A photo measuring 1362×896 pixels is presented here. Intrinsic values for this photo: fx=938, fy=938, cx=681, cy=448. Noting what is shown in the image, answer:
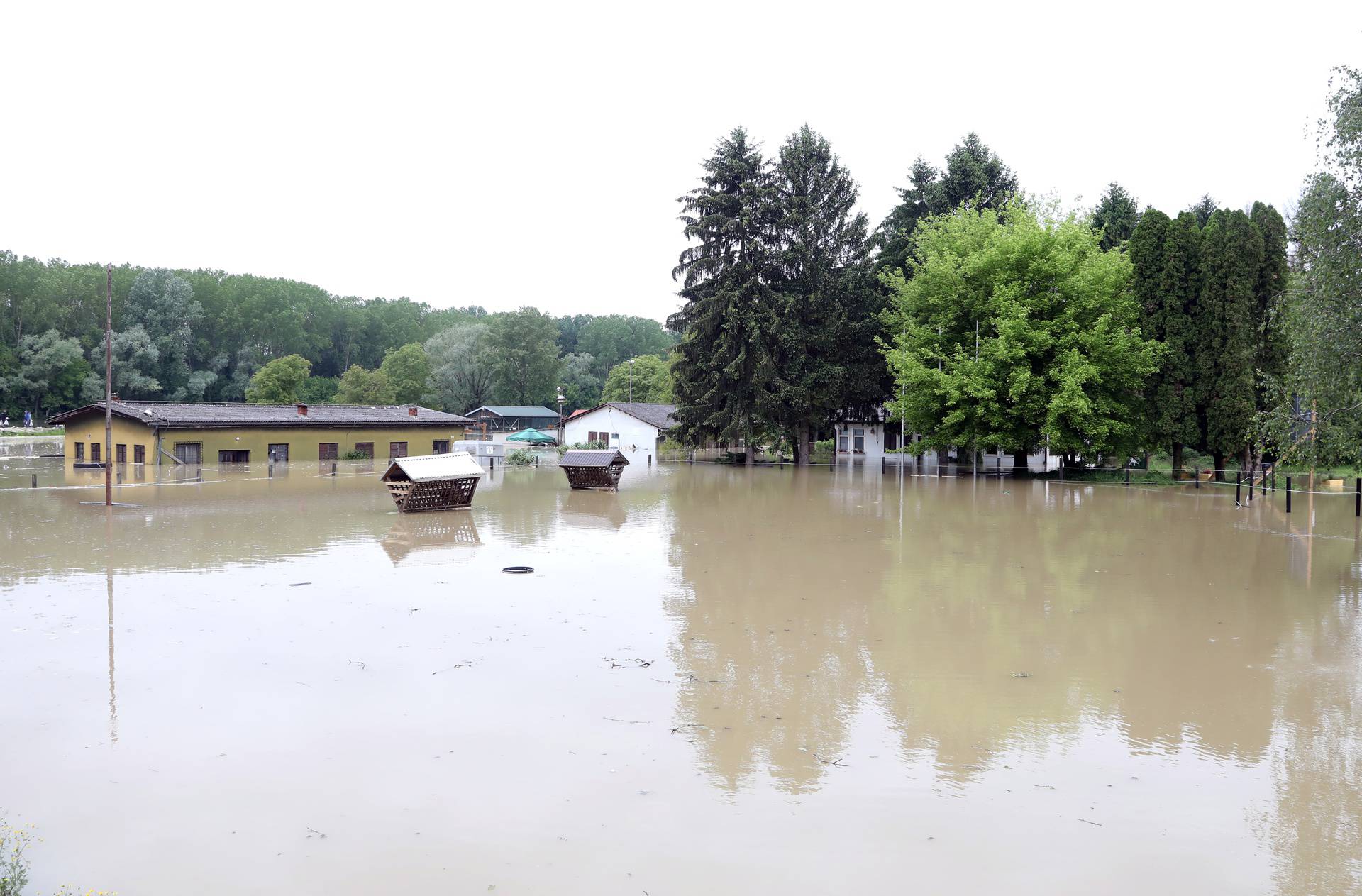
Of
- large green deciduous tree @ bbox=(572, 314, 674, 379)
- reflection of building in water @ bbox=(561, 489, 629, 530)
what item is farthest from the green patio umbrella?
large green deciduous tree @ bbox=(572, 314, 674, 379)

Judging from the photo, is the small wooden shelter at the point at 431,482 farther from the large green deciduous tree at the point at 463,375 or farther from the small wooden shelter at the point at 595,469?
the large green deciduous tree at the point at 463,375

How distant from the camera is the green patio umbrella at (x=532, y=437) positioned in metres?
63.5

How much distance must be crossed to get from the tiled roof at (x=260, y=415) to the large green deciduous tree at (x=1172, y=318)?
36.4 m

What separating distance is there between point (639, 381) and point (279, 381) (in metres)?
34.1

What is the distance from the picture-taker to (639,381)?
9288 centimetres

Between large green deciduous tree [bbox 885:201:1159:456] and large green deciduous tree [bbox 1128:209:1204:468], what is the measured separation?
628 mm

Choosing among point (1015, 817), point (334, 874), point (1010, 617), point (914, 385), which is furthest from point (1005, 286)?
point (334, 874)

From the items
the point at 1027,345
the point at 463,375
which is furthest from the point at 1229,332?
the point at 463,375

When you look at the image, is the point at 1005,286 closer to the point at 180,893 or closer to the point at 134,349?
the point at 180,893

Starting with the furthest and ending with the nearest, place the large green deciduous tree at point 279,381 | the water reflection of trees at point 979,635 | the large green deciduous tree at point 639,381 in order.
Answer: the large green deciduous tree at point 639,381 < the large green deciduous tree at point 279,381 < the water reflection of trees at point 979,635

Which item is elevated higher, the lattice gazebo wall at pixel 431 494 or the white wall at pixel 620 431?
the white wall at pixel 620 431

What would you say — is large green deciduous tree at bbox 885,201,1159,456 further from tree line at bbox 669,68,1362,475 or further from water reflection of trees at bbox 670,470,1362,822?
water reflection of trees at bbox 670,470,1362,822

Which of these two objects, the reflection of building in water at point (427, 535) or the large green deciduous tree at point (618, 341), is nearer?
the reflection of building in water at point (427, 535)

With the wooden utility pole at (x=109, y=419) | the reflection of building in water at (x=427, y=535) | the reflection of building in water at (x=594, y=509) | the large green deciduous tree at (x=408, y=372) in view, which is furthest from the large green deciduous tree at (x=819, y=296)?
the large green deciduous tree at (x=408, y=372)
